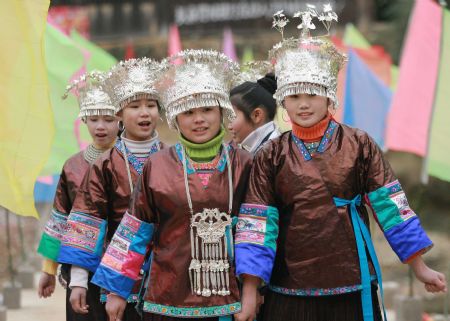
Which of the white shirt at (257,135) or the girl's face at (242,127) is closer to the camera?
the white shirt at (257,135)

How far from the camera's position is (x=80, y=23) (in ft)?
73.8

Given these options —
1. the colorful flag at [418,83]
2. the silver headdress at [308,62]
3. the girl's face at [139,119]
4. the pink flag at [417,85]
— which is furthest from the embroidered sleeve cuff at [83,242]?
the pink flag at [417,85]

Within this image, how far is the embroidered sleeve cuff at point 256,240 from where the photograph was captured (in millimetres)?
4156

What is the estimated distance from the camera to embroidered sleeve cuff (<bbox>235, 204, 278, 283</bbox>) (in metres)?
4.16

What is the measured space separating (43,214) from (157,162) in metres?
11.7

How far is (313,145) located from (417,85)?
5549 millimetres

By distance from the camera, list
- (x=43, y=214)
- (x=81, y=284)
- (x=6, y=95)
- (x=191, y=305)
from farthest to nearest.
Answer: (x=43, y=214)
(x=6, y=95)
(x=81, y=284)
(x=191, y=305)

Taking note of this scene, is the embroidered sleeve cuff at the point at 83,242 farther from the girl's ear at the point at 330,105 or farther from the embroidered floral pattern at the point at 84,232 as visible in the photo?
the girl's ear at the point at 330,105

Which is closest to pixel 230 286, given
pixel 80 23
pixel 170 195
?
pixel 170 195

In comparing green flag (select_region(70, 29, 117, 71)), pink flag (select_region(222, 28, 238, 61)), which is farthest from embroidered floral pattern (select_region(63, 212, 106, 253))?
pink flag (select_region(222, 28, 238, 61))

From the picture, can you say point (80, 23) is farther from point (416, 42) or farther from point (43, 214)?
point (416, 42)

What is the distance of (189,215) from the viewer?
424 centimetres

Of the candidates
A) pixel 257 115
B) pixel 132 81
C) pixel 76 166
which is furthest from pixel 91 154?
pixel 257 115

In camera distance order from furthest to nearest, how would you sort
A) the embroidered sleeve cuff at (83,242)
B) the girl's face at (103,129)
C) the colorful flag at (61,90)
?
the colorful flag at (61,90), the girl's face at (103,129), the embroidered sleeve cuff at (83,242)
